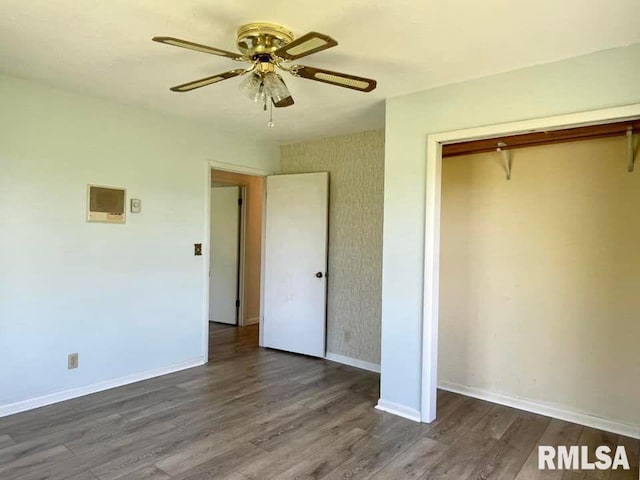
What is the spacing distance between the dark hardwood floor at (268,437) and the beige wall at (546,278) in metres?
0.30

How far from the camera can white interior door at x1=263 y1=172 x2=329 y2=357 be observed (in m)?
4.48

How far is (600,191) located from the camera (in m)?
2.94

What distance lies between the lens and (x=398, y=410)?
3.09m

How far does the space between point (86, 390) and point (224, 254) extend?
3.04m

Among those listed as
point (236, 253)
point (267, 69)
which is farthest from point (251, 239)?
point (267, 69)

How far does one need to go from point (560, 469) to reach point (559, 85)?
87.7 inches

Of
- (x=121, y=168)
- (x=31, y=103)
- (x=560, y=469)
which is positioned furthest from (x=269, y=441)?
(x=31, y=103)

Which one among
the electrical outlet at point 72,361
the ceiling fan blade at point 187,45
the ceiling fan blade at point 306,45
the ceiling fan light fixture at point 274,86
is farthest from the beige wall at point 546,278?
the electrical outlet at point 72,361

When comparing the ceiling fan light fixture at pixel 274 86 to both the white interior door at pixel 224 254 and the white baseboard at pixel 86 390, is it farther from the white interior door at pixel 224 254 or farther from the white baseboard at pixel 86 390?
the white interior door at pixel 224 254

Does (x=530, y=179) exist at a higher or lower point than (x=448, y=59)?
lower

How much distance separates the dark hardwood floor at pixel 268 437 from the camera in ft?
7.64

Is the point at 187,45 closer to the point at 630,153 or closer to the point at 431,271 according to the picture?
the point at 431,271

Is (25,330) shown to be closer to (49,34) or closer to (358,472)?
(49,34)

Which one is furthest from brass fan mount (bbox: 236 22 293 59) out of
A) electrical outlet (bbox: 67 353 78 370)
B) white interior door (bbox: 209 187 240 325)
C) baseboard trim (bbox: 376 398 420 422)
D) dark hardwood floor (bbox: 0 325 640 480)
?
white interior door (bbox: 209 187 240 325)
